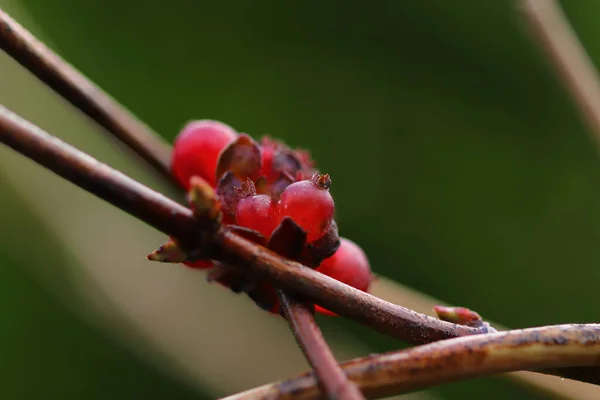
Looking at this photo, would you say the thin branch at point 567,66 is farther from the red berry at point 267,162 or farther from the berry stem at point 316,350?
the berry stem at point 316,350

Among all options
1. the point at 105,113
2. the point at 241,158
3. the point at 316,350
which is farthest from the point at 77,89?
the point at 316,350

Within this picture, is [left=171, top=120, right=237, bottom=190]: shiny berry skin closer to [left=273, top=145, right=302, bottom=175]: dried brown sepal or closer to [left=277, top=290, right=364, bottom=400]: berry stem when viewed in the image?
[left=273, top=145, right=302, bottom=175]: dried brown sepal

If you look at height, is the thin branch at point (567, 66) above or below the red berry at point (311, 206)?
above

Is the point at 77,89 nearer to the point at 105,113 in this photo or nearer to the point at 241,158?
the point at 105,113

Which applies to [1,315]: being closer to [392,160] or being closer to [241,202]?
[392,160]

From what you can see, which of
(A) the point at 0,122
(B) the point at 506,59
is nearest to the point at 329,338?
(A) the point at 0,122

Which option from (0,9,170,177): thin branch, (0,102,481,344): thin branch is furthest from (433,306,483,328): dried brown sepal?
(0,9,170,177): thin branch

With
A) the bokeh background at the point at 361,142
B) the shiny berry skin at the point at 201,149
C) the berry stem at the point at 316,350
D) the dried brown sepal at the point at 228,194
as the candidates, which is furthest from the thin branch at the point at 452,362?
the bokeh background at the point at 361,142
